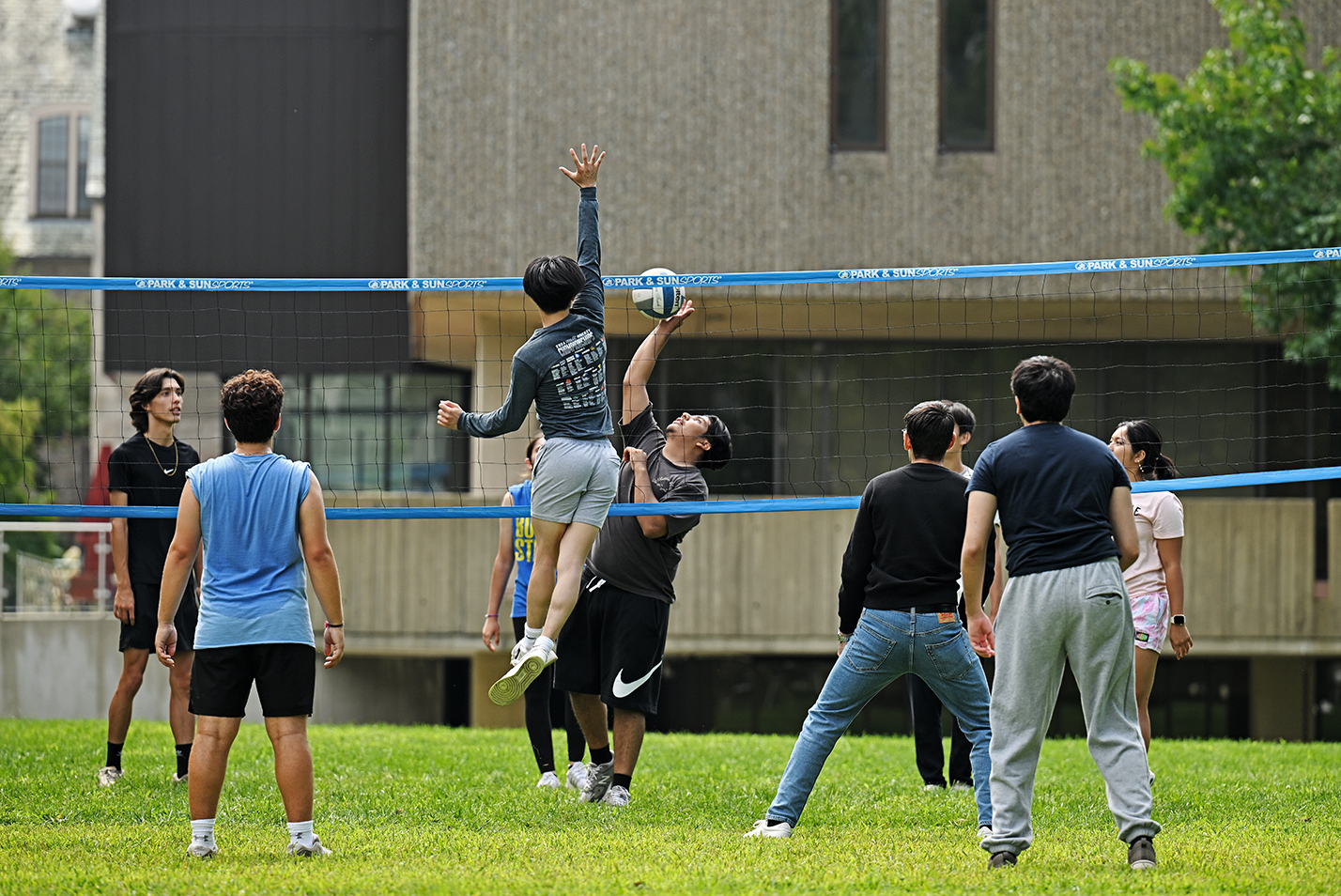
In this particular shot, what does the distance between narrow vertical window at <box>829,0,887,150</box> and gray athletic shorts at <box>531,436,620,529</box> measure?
1038cm

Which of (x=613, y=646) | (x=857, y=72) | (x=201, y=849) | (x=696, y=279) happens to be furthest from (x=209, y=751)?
(x=857, y=72)

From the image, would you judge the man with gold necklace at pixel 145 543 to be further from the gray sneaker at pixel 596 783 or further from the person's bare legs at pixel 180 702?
the gray sneaker at pixel 596 783

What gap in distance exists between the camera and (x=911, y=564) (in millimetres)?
5695

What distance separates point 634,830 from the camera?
607 centimetres

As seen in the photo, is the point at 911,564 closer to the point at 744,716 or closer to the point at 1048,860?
the point at 1048,860

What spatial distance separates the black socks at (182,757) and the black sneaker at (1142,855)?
4.91 meters

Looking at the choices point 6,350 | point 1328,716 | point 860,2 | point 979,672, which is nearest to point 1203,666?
point 1328,716

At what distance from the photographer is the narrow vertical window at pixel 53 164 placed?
33.8 metres

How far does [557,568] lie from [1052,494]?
2.51 meters

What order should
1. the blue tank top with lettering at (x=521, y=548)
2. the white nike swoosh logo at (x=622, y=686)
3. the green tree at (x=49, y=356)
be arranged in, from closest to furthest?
the white nike swoosh logo at (x=622, y=686) → the blue tank top with lettering at (x=521, y=548) → the green tree at (x=49, y=356)

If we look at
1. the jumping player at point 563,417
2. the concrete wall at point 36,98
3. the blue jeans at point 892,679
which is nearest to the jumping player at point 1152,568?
the blue jeans at point 892,679

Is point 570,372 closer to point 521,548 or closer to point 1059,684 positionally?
point 521,548

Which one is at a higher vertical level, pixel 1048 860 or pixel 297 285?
pixel 297 285

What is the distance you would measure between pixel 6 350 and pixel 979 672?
27.0 m
